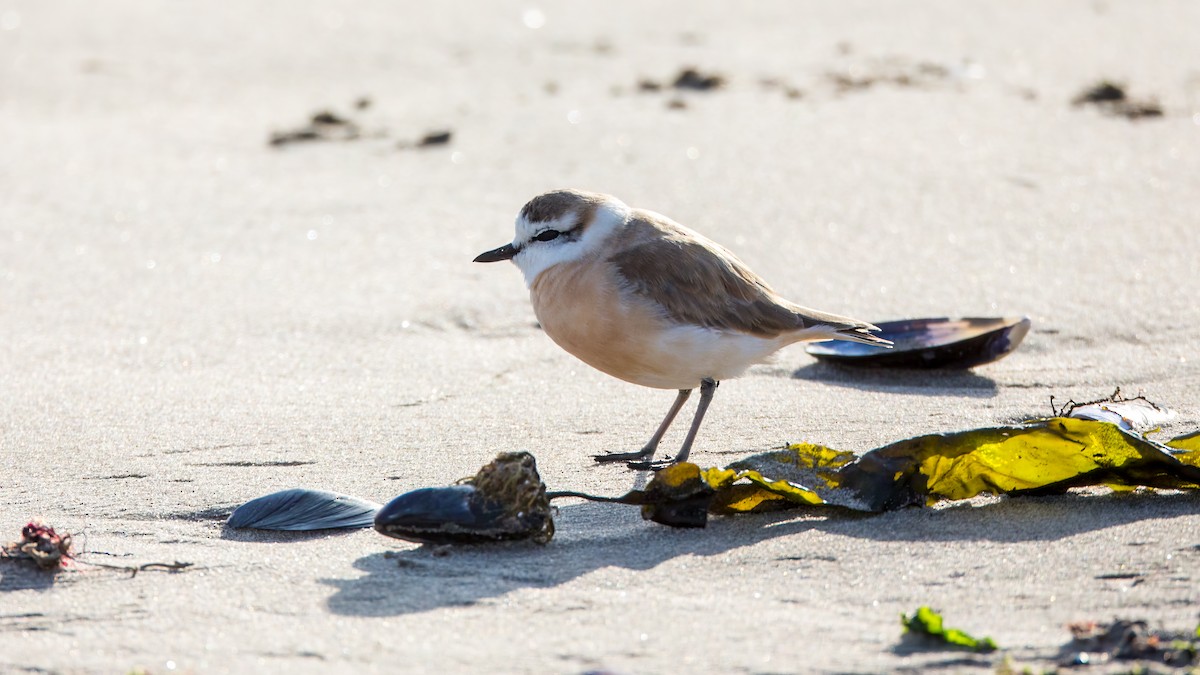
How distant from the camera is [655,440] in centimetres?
459

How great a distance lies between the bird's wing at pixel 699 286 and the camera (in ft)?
15.1

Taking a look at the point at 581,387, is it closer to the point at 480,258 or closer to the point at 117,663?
the point at 480,258

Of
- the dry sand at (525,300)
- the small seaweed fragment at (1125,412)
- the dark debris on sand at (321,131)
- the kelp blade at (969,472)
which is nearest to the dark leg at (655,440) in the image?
the dry sand at (525,300)

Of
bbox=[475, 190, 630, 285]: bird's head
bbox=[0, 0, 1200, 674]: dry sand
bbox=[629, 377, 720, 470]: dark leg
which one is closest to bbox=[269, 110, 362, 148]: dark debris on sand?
bbox=[0, 0, 1200, 674]: dry sand

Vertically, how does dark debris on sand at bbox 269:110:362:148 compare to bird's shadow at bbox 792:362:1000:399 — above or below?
above

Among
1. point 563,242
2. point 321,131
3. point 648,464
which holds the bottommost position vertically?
point 648,464

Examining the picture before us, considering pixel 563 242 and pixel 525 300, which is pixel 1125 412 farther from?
pixel 525 300

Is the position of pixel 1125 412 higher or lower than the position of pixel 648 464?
higher

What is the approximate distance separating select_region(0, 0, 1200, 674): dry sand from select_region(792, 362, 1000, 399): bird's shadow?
0.07ft

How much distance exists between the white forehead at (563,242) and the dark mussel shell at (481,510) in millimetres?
1354

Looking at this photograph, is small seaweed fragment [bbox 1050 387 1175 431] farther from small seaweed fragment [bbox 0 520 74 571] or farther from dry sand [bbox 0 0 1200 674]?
small seaweed fragment [bbox 0 520 74 571]

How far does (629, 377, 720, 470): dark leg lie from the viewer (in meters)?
4.41

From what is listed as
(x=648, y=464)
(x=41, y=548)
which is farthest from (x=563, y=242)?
(x=41, y=548)

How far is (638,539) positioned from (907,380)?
75.2 inches
